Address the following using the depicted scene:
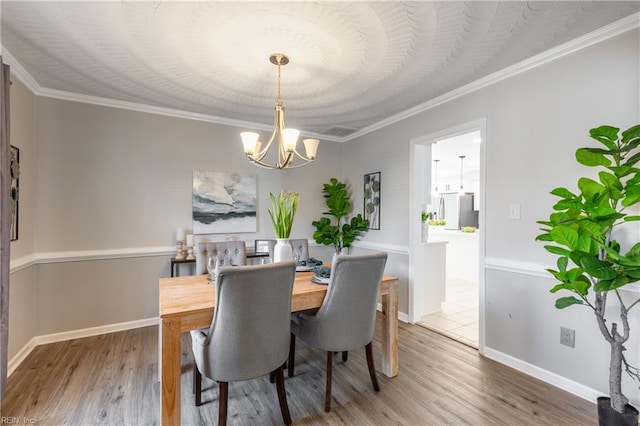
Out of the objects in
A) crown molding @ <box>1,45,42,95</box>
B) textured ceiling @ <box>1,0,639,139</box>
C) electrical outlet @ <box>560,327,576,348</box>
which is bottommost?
electrical outlet @ <box>560,327,576,348</box>

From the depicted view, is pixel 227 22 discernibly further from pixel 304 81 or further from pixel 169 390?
pixel 169 390

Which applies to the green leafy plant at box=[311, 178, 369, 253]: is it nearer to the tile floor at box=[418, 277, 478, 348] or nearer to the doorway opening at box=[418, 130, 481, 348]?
the doorway opening at box=[418, 130, 481, 348]

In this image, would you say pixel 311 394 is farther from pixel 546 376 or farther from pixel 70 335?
pixel 70 335

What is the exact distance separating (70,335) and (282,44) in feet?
11.6

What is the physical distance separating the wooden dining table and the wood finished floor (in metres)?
0.34

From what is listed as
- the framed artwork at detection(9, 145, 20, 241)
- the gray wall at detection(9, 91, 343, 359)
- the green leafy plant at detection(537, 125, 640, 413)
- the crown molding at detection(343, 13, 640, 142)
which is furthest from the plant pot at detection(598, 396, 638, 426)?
the framed artwork at detection(9, 145, 20, 241)

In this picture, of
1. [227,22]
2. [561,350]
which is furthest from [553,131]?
[227,22]

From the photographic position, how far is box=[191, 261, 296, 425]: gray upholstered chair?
1.52 metres

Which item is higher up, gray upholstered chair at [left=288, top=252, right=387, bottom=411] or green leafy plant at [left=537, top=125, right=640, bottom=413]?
green leafy plant at [left=537, top=125, right=640, bottom=413]

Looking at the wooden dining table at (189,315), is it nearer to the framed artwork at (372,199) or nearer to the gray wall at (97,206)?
the gray wall at (97,206)

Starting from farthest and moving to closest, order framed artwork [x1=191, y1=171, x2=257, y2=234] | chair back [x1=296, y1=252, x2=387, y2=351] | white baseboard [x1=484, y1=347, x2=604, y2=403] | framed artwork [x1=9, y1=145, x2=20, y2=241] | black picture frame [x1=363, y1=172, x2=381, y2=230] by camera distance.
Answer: black picture frame [x1=363, y1=172, x2=381, y2=230] → framed artwork [x1=191, y1=171, x2=257, y2=234] → framed artwork [x1=9, y1=145, x2=20, y2=241] → white baseboard [x1=484, y1=347, x2=604, y2=403] → chair back [x1=296, y1=252, x2=387, y2=351]

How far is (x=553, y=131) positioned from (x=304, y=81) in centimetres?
210

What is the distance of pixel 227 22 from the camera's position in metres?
1.87

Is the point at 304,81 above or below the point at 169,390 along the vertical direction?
above
